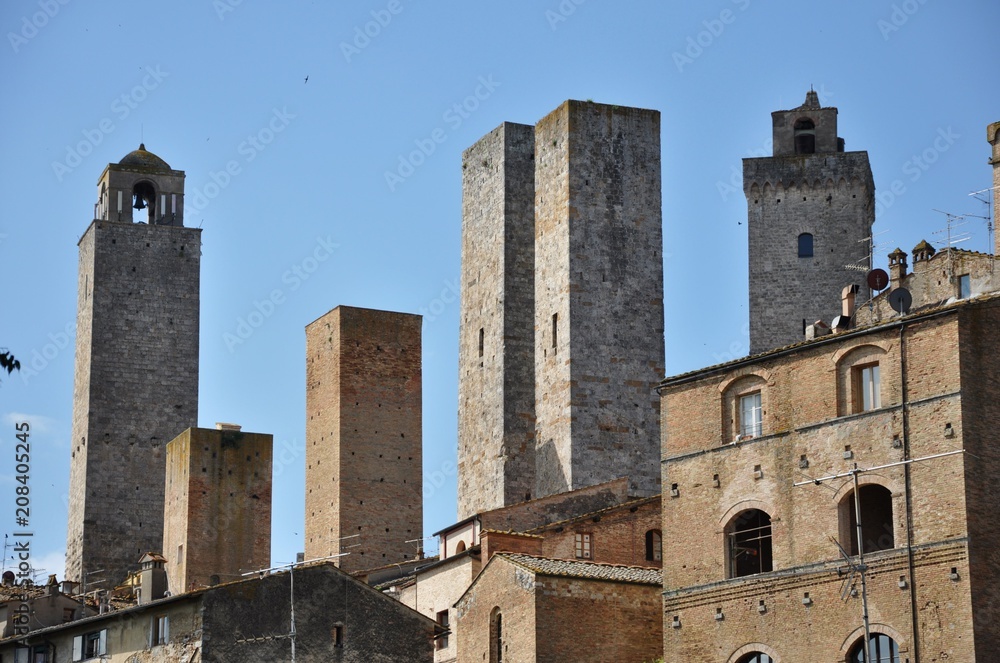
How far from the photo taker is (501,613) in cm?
3906

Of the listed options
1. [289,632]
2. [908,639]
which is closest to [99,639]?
[289,632]

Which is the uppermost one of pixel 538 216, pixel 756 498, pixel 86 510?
pixel 538 216

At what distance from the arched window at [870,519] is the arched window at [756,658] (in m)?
2.28

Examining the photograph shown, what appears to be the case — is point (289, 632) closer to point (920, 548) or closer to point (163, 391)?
point (920, 548)

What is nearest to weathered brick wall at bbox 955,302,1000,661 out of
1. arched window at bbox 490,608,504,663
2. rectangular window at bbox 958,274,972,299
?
arched window at bbox 490,608,504,663

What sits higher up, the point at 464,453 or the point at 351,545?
the point at 464,453

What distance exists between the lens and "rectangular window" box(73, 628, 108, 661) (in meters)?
39.4

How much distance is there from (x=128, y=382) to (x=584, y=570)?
2472cm

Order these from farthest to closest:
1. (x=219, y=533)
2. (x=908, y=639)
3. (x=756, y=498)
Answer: (x=219, y=533) → (x=756, y=498) → (x=908, y=639)

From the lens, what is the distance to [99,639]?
130 feet

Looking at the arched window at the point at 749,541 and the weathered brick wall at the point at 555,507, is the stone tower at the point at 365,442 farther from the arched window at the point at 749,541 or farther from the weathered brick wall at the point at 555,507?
the arched window at the point at 749,541

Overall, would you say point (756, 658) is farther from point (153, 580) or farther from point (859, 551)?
point (153, 580)

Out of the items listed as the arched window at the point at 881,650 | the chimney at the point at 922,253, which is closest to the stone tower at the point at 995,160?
the chimney at the point at 922,253

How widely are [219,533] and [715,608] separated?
13532 mm
